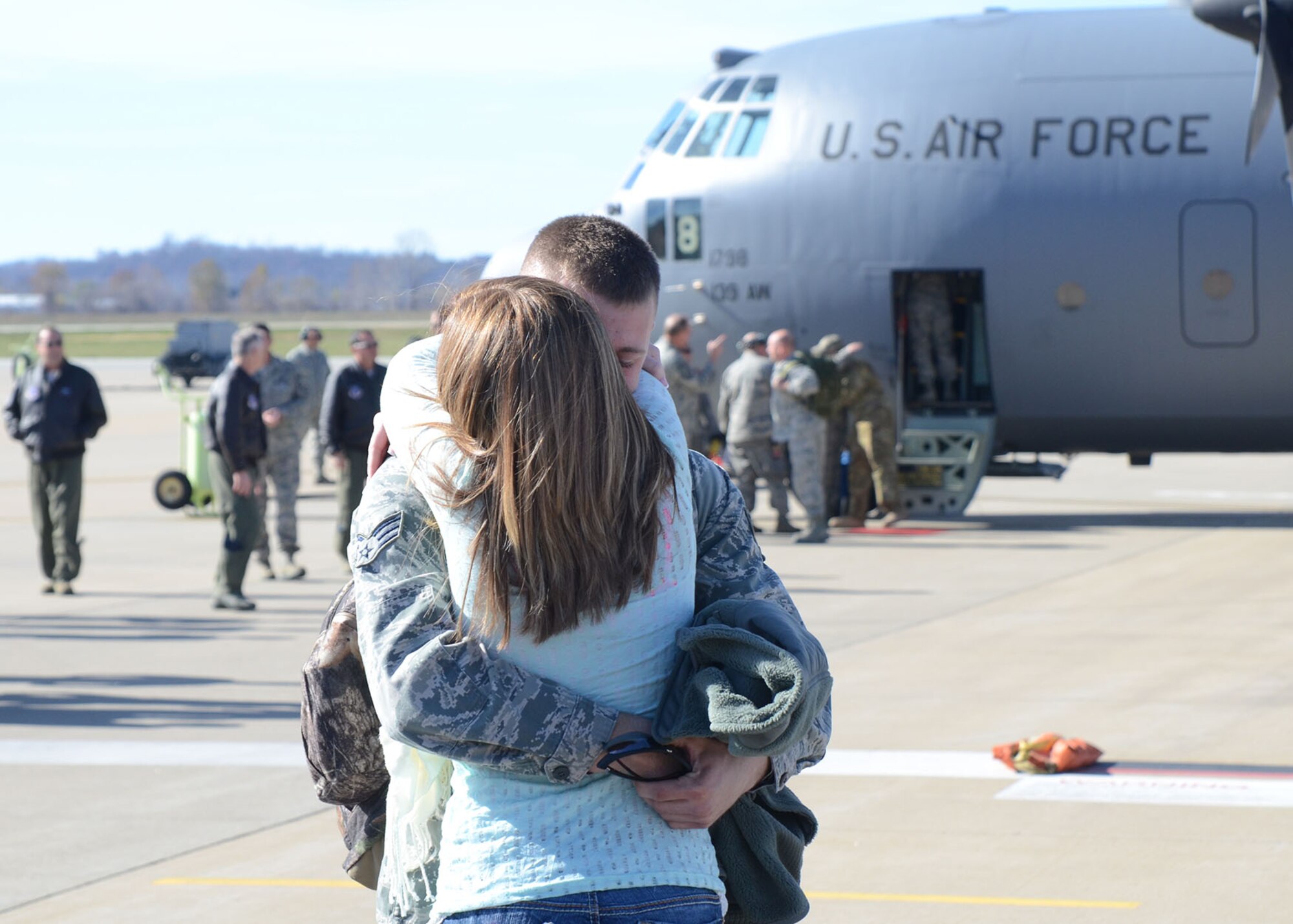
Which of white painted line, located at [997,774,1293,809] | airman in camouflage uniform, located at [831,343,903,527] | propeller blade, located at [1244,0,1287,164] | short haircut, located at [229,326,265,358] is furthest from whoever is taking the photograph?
airman in camouflage uniform, located at [831,343,903,527]

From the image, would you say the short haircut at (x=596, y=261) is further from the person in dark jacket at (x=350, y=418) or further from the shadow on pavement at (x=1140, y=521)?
the shadow on pavement at (x=1140, y=521)

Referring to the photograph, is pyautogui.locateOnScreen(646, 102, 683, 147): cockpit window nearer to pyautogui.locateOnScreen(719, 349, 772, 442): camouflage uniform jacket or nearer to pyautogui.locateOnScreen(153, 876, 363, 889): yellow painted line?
pyautogui.locateOnScreen(719, 349, 772, 442): camouflage uniform jacket

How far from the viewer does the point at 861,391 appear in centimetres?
1642

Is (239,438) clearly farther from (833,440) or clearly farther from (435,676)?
(435,676)

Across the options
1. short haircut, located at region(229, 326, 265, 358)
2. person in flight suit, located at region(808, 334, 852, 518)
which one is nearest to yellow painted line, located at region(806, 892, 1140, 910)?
short haircut, located at region(229, 326, 265, 358)

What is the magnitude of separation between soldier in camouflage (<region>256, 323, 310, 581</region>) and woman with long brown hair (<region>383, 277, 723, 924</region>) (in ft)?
37.2

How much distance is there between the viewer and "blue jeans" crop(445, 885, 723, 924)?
7.96 ft

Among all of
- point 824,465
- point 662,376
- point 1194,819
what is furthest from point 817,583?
point 662,376

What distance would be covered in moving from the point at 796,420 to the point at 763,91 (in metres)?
3.77

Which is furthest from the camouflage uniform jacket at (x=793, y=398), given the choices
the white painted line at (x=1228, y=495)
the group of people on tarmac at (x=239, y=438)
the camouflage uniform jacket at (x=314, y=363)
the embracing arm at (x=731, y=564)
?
the embracing arm at (x=731, y=564)

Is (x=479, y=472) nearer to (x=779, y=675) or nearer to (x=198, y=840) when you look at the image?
(x=779, y=675)

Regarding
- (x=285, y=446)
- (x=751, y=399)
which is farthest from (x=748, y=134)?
(x=285, y=446)

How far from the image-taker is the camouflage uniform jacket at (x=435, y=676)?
2.45 meters

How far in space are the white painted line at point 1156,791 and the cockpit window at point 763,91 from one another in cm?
1114
